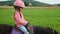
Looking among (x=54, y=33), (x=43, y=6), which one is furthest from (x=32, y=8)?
(x=54, y=33)

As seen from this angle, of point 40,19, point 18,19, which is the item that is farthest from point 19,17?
point 40,19

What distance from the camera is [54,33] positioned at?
5953 mm

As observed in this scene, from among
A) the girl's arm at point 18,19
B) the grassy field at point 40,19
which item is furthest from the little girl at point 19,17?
the grassy field at point 40,19

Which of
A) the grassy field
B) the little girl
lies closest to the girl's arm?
the little girl

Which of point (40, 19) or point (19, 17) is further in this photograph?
point (40, 19)

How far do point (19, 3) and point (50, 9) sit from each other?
13092 millimetres

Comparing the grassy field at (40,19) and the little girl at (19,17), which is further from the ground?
the little girl at (19,17)

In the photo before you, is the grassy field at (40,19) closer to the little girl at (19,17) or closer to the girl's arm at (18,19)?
the little girl at (19,17)

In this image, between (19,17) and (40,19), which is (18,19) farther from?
(40,19)

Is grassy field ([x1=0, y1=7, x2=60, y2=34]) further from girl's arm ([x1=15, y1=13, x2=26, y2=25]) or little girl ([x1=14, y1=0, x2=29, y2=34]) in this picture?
girl's arm ([x1=15, y1=13, x2=26, y2=25])

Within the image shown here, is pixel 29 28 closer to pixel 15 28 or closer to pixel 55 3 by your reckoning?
pixel 15 28

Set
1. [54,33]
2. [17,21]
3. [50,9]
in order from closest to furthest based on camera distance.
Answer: [17,21], [54,33], [50,9]

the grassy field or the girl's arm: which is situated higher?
the girl's arm

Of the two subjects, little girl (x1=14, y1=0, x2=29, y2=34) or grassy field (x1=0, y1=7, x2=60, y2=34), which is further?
grassy field (x1=0, y1=7, x2=60, y2=34)
